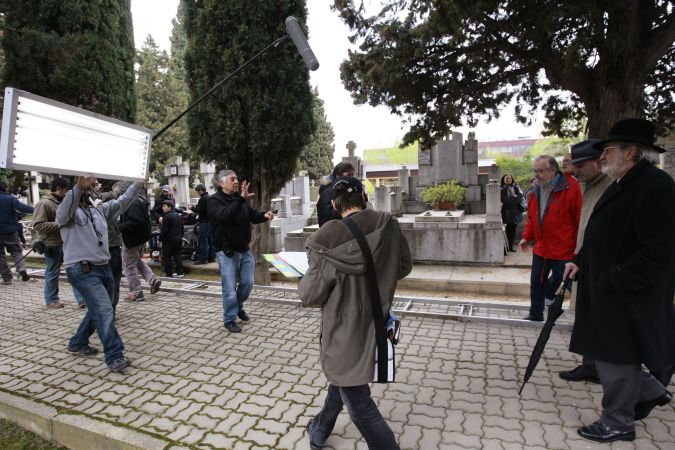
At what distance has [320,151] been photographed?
4116 cm

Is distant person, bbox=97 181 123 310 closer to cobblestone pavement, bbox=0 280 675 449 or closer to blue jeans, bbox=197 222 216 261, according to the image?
cobblestone pavement, bbox=0 280 675 449

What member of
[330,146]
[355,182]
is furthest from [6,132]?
[330,146]

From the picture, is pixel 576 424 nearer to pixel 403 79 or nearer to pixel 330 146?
pixel 403 79

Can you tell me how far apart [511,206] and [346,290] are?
913 centimetres

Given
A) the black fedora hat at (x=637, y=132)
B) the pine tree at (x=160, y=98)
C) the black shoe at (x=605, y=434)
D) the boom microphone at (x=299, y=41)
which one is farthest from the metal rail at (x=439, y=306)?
the pine tree at (x=160, y=98)

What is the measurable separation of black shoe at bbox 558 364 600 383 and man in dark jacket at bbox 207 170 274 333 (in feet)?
11.7

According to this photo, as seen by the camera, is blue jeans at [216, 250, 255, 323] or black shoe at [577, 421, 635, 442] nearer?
black shoe at [577, 421, 635, 442]

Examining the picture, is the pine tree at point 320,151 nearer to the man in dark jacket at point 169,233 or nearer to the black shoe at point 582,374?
the man in dark jacket at point 169,233

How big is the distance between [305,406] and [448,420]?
→ 1.12 metres

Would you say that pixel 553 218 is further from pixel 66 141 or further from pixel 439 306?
pixel 66 141

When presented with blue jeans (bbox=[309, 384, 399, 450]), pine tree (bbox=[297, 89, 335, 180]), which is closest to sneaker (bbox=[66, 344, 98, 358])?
blue jeans (bbox=[309, 384, 399, 450])

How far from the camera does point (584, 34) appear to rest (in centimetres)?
499

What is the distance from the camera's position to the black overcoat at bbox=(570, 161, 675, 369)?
91.8 inches

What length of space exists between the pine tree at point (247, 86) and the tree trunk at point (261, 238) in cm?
3
